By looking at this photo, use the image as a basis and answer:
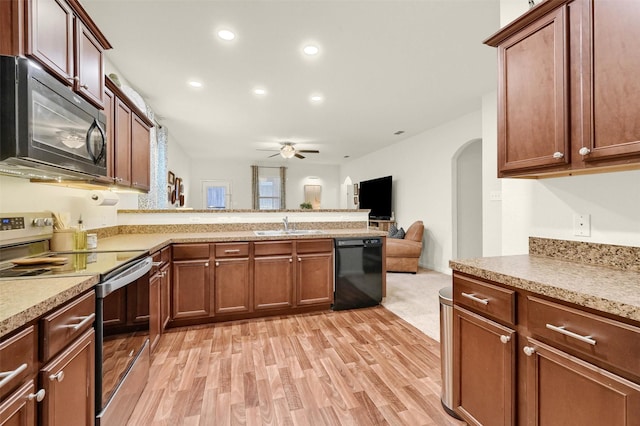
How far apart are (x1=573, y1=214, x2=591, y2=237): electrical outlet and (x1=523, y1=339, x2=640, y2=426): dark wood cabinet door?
764 millimetres

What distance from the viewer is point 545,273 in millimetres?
1244

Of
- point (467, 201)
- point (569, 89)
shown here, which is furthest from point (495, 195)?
point (569, 89)

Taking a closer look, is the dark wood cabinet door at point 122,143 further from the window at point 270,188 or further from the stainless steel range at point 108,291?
the window at point 270,188

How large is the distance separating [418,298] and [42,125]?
3.80 metres

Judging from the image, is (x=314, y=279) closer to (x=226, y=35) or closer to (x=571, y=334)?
(x=571, y=334)

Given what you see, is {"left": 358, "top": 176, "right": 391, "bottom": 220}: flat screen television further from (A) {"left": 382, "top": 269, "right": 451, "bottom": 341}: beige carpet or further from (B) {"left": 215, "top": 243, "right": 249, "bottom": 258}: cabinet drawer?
(B) {"left": 215, "top": 243, "right": 249, "bottom": 258}: cabinet drawer

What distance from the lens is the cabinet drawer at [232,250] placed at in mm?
2865

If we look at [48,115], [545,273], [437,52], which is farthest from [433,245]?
[48,115]

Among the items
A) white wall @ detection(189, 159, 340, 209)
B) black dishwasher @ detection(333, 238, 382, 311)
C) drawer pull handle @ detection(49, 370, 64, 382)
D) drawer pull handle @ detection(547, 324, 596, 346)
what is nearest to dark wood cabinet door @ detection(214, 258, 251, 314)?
black dishwasher @ detection(333, 238, 382, 311)

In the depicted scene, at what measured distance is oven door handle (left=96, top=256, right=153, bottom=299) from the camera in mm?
1274

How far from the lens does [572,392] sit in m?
0.99

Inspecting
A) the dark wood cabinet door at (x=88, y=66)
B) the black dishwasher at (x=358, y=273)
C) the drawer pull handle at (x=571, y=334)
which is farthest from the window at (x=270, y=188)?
the drawer pull handle at (x=571, y=334)

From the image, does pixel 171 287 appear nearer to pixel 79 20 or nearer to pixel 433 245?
pixel 79 20

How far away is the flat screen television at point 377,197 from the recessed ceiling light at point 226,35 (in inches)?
194
